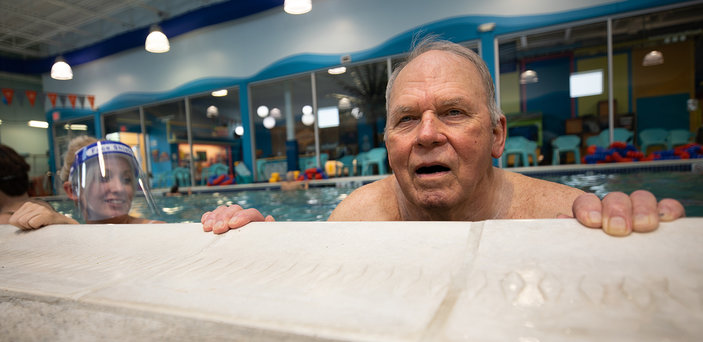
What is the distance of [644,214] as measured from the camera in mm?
687

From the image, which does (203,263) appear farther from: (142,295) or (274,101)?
(274,101)

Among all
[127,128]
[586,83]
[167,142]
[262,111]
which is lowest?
[167,142]

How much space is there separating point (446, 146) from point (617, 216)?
65cm

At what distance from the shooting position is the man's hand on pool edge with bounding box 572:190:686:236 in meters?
0.67

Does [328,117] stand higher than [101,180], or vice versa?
[328,117]

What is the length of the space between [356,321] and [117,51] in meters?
13.6

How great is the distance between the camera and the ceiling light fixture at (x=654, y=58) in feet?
30.8

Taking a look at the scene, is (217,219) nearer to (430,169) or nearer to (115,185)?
(430,169)

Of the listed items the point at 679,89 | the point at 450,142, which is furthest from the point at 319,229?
the point at 679,89

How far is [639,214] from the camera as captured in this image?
0.69 metres

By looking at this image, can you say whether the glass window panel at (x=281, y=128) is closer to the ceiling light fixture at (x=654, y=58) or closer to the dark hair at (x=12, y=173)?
the dark hair at (x=12, y=173)

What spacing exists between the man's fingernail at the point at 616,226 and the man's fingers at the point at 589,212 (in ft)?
0.08

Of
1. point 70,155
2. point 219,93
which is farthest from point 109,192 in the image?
point 219,93

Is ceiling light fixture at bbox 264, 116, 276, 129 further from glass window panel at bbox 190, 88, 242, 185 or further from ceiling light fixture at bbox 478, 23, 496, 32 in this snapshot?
ceiling light fixture at bbox 478, 23, 496, 32
